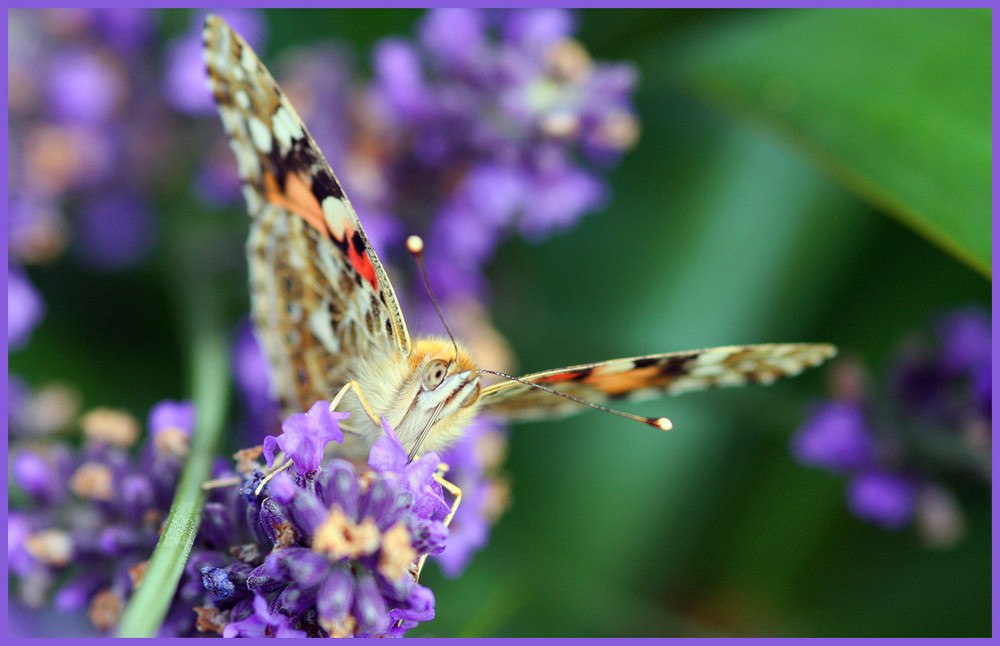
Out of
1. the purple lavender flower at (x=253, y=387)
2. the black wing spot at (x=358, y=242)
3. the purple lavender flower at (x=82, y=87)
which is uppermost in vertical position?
the purple lavender flower at (x=82, y=87)

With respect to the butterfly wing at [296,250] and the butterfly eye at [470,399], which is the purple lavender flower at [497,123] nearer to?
the butterfly wing at [296,250]

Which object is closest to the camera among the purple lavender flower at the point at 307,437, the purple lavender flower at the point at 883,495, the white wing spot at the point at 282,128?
the purple lavender flower at the point at 307,437

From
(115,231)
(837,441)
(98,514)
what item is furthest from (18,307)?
(837,441)

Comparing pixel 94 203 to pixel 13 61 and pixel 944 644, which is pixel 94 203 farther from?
pixel 944 644

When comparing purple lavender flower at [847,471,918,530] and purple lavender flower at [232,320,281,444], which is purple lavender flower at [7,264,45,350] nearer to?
purple lavender flower at [232,320,281,444]

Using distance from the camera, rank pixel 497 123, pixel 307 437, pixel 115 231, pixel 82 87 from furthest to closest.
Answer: pixel 115 231
pixel 82 87
pixel 497 123
pixel 307 437

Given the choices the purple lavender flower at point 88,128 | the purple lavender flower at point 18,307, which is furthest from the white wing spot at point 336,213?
the purple lavender flower at point 88,128

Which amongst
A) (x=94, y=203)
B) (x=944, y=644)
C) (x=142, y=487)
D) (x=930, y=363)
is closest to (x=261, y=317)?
(x=142, y=487)

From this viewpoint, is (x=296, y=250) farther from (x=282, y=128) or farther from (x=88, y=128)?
(x=88, y=128)
